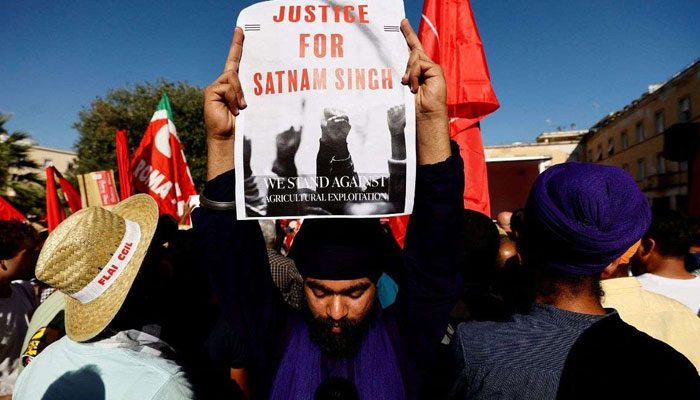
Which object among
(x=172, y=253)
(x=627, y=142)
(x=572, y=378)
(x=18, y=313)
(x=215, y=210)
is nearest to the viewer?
(x=572, y=378)

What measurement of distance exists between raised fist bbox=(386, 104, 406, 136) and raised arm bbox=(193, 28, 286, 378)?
455mm

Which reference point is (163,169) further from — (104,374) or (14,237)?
(104,374)

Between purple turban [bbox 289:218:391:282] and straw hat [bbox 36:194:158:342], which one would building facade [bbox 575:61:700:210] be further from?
straw hat [bbox 36:194:158:342]

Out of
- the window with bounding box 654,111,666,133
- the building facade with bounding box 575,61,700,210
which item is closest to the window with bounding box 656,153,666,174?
the building facade with bounding box 575,61,700,210

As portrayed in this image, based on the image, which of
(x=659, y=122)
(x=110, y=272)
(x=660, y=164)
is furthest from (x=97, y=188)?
(x=660, y=164)

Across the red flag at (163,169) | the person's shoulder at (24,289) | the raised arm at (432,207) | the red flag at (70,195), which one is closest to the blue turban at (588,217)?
the raised arm at (432,207)

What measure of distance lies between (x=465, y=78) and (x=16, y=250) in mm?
3404

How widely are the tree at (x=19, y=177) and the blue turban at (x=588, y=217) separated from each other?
13.1 metres

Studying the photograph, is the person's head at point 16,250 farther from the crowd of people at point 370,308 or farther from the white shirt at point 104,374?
the white shirt at point 104,374

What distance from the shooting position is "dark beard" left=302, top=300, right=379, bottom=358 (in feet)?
5.47

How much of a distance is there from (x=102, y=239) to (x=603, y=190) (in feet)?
5.75

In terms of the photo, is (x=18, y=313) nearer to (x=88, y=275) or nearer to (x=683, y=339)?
(x=88, y=275)

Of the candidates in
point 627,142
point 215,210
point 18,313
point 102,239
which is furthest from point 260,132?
point 627,142

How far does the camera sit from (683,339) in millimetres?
1719
